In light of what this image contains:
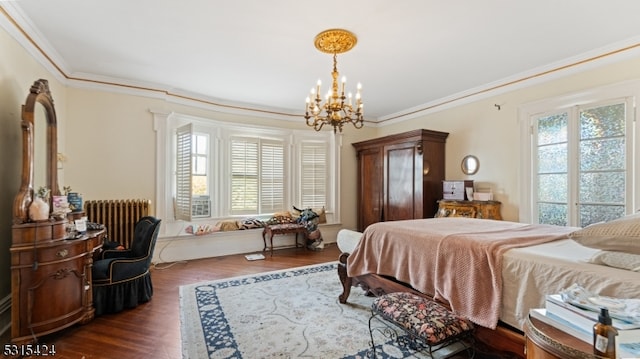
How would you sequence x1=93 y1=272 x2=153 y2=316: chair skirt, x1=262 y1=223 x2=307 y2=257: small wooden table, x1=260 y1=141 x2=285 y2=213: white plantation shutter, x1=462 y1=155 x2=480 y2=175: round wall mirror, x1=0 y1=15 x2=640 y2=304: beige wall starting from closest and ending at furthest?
x1=93 y1=272 x2=153 y2=316: chair skirt → x1=0 y1=15 x2=640 y2=304: beige wall → x1=462 y1=155 x2=480 y2=175: round wall mirror → x1=262 y1=223 x2=307 y2=257: small wooden table → x1=260 y1=141 x2=285 y2=213: white plantation shutter

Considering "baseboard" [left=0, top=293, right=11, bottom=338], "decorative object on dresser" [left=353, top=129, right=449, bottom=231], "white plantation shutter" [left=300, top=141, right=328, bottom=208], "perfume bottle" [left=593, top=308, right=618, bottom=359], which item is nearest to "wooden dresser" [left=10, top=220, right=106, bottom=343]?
"baseboard" [left=0, top=293, right=11, bottom=338]

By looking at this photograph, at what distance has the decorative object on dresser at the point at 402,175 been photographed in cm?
490

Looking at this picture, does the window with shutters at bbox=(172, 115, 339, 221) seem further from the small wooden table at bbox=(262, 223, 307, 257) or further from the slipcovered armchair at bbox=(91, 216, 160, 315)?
the slipcovered armchair at bbox=(91, 216, 160, 315)

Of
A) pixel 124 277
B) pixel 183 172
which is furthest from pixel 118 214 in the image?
pixel 124 277

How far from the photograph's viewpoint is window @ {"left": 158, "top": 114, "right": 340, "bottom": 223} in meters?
4.64

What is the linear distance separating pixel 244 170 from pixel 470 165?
13.0 ft

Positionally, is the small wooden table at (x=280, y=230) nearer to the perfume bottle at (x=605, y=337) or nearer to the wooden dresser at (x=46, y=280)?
the wooden dresser at (x=46, y=280)

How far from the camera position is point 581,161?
11.5 ft

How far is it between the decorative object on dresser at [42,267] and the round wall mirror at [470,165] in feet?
16.4

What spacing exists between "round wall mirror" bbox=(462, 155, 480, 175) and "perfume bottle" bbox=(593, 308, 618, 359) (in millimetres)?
4179

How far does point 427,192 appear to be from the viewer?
4902 millimetres

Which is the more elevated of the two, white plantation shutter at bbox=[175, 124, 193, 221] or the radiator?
white plantation shutter at bbox=[175, 124, 193, 221]

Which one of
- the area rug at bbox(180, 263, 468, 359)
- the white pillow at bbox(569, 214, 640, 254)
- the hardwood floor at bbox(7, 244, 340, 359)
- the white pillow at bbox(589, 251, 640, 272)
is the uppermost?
the white pillow at bbox(569, 214, 640, 254)

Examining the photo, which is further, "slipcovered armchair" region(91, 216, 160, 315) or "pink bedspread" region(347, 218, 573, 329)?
"slipcovered armchair" region(91, 216, 160, 315)
